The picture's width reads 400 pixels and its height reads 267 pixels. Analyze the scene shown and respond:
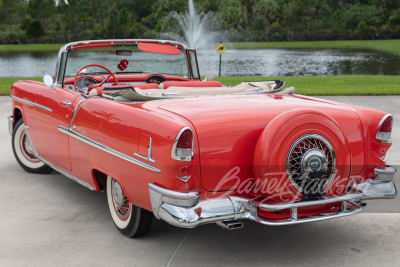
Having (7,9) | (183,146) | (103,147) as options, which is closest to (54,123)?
(103,147)

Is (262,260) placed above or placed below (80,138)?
below

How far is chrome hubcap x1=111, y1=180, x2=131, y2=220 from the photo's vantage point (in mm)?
3756

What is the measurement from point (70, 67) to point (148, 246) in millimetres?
2385

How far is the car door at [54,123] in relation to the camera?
4344mm

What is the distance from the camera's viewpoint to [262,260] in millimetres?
3408

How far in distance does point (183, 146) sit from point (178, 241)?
0.97 m

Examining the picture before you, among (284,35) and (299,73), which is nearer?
(299,73)

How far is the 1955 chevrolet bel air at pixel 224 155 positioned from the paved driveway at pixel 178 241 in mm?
267

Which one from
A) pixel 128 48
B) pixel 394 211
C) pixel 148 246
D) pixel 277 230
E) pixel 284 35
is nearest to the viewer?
pixel 148 246

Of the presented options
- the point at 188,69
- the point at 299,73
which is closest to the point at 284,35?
the point at 299,73

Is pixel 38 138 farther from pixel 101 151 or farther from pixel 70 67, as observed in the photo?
pixel 101 151

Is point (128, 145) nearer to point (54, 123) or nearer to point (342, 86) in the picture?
point (54, 123)

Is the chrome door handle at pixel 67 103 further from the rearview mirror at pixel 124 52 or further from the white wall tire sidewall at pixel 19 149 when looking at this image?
the white wall tire sidewall at pixel 19 149

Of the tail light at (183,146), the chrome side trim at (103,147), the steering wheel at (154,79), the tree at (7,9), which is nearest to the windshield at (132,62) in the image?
the steering wheel at (154,79)
